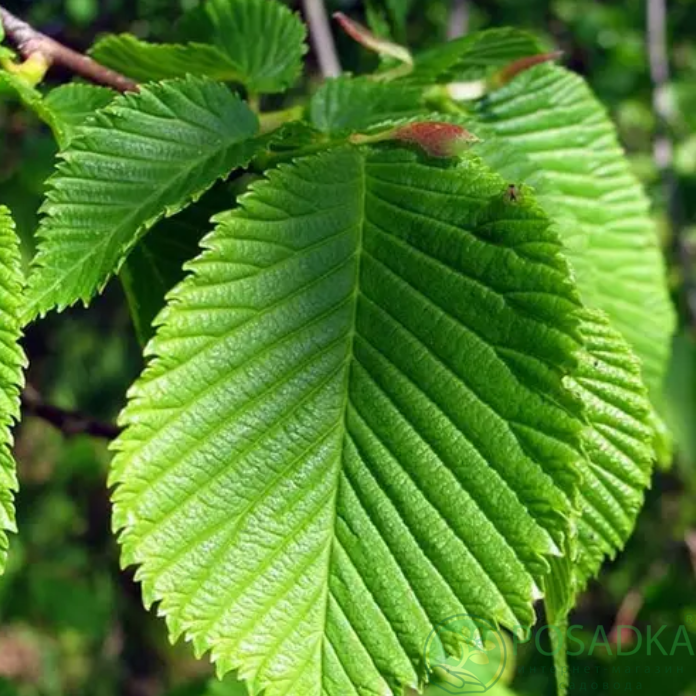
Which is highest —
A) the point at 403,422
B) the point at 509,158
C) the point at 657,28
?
the point at 509,158

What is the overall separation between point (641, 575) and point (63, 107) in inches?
131

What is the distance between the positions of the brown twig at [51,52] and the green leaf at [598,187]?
0.37 metres

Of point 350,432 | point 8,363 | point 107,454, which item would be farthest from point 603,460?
point 107,454

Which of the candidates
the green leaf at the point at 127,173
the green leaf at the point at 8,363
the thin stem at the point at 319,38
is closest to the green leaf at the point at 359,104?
the green leaf at the point at 127,173

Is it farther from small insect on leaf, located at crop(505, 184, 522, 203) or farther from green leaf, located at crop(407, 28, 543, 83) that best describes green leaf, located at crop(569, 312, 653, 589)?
green leaf, located at crop(407, 28, 543, 83)

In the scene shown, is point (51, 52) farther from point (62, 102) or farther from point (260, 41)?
point (260, 41)

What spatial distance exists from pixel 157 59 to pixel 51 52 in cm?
10

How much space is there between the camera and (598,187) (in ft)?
3.43

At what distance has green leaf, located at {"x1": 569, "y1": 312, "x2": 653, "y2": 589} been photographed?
75 centimetres

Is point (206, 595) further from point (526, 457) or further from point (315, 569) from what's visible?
point (526, 457)

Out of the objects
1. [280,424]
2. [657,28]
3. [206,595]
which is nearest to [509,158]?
[280,424]

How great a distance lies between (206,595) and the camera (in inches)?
25.5

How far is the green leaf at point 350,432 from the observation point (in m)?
0.65

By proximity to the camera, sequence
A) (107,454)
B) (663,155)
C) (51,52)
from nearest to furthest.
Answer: (51,52)
(663,155)
(107,454)
